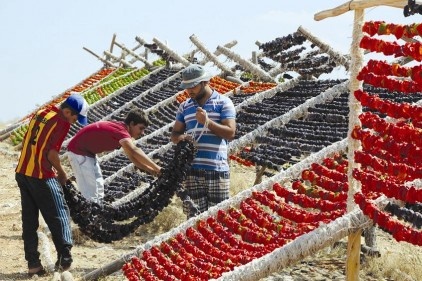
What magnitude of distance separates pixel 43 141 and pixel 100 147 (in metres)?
0.57

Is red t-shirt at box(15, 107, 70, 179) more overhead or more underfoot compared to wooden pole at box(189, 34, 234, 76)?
more overhead

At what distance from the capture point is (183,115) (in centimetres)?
655

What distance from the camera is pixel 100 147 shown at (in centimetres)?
668

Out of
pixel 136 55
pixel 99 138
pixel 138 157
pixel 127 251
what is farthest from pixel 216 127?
pixel 136 55

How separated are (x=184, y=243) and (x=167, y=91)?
795 centimetres

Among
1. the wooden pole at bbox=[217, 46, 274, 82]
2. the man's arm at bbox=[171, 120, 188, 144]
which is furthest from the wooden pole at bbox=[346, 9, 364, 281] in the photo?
the wooden pole at bbox=[217, 46, 274, 82]

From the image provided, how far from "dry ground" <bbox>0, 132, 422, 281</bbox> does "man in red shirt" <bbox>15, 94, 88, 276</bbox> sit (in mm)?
274

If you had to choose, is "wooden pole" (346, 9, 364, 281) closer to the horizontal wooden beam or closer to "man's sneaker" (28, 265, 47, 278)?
the horizontal wooden beam

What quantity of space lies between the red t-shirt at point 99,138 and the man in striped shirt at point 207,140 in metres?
0.56

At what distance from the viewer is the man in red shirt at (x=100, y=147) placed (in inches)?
253

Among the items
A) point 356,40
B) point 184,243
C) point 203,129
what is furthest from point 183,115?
point 356,40

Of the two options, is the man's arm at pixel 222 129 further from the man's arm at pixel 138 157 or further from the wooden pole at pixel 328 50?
the wooden pole at pixel 328 50

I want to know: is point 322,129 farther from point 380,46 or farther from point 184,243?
point 380,46

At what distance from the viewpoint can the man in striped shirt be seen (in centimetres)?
620
